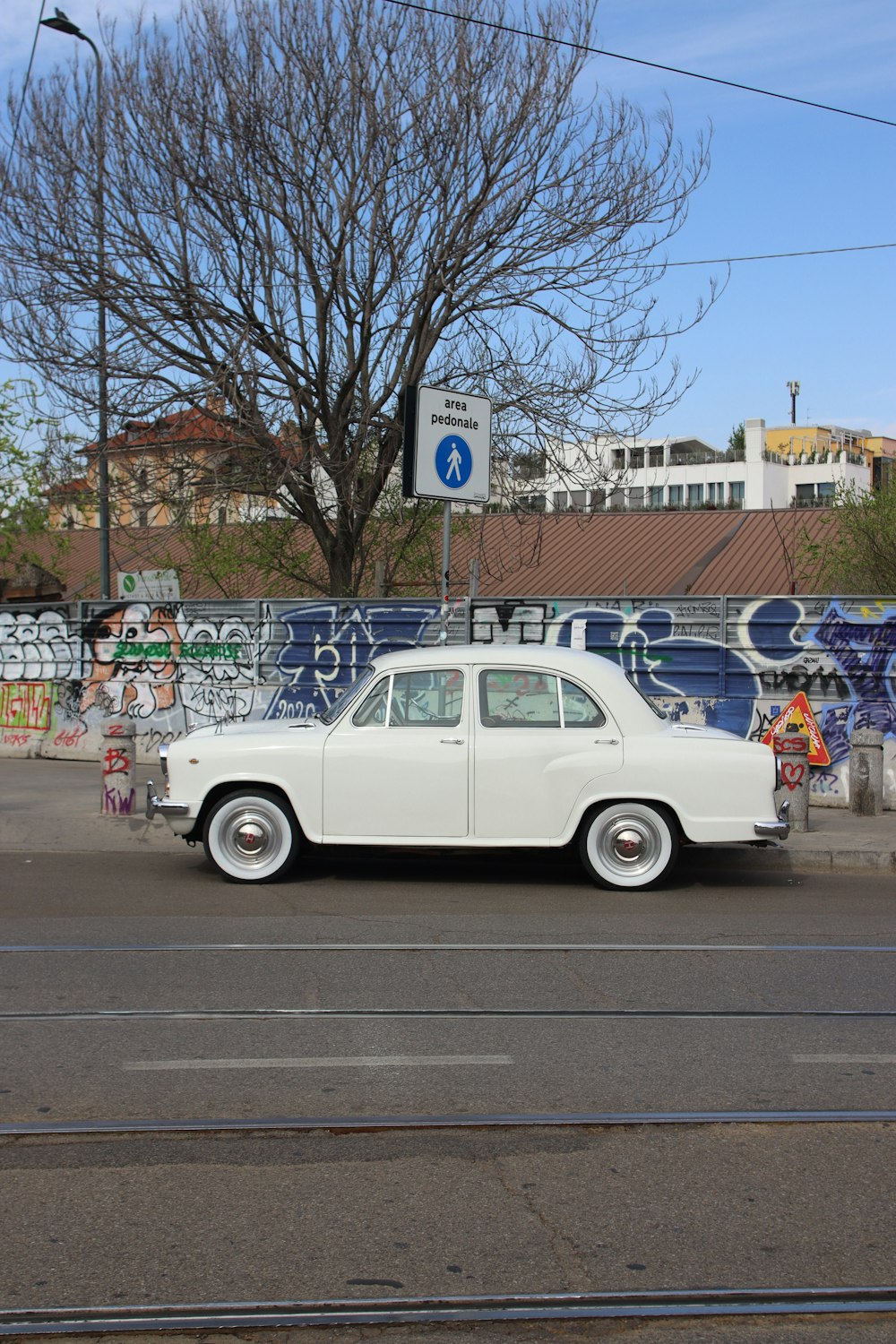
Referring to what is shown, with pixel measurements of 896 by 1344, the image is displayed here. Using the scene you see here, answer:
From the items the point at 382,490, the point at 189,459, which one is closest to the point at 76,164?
the point at 189,459

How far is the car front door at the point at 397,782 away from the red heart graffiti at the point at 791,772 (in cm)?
360

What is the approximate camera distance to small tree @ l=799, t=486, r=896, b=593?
21484 mm

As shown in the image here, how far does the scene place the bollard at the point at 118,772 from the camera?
11164 millimetres

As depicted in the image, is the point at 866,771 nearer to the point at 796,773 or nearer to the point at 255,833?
the point at 796,773

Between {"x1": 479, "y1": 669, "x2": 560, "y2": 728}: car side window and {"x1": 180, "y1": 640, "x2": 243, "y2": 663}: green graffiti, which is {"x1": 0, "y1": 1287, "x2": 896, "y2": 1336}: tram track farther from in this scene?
{"x1": 180, "y1": 640, "x2": 243, "y2": 663}: green graffiti

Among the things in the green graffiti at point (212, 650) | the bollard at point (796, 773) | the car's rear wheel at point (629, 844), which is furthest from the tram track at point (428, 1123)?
the green graffiti at point (212, 650)

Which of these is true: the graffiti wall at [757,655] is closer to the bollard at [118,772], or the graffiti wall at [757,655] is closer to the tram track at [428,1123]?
the bollard at [118,772]

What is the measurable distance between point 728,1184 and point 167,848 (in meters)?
7.35

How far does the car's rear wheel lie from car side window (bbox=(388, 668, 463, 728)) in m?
1.21

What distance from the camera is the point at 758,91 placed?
14.7 m

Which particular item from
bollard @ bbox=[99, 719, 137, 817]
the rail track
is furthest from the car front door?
bollard @ bbox=[99, 719, 137, 817]

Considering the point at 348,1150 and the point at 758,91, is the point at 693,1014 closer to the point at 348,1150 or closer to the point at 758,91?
the point at 348,1150

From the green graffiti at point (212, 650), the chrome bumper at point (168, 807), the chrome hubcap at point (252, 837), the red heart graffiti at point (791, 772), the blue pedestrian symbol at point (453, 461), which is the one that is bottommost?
the chrome hubcap at point (252, 837)

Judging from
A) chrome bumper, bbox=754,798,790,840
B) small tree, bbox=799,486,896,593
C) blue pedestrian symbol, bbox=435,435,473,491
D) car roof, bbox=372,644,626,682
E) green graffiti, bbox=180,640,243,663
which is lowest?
chrome bumper, bbox=754,798,790,840
